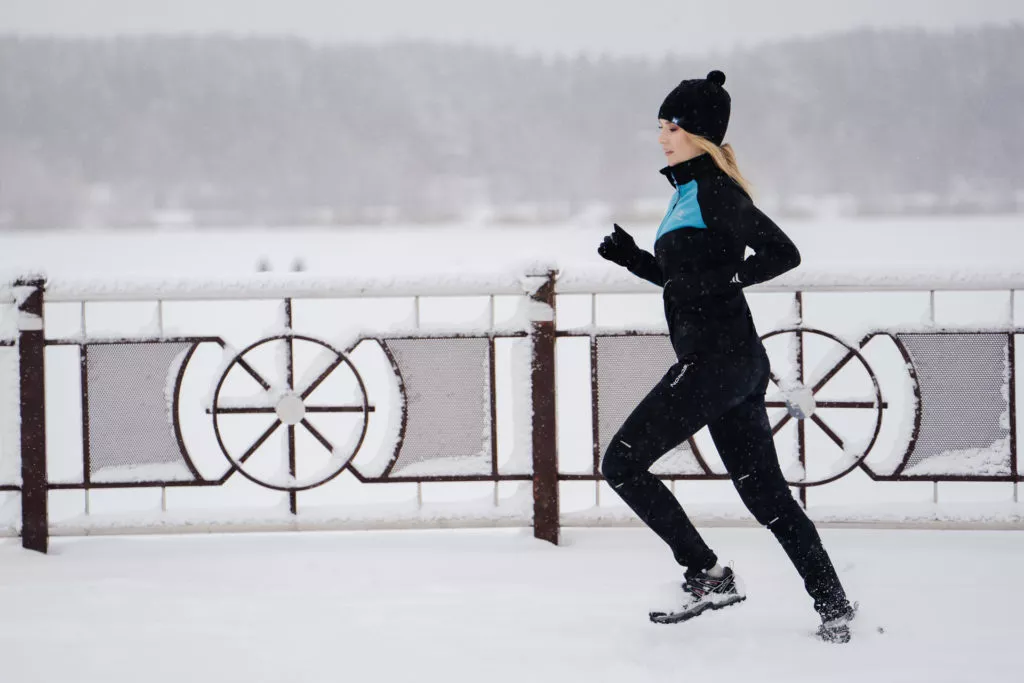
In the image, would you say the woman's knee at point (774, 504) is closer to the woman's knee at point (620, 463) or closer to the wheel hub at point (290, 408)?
the woman's knee at point (620, 463)

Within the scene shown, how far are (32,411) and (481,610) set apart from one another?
6.29 feet

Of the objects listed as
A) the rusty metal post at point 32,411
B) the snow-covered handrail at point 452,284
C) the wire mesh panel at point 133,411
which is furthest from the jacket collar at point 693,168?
the rusty metal post at point 32,411

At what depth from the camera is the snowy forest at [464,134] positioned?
49969mm

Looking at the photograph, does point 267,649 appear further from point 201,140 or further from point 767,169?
point 201,140

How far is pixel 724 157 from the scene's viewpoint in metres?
2.52

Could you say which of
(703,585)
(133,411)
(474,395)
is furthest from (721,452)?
(133,411)

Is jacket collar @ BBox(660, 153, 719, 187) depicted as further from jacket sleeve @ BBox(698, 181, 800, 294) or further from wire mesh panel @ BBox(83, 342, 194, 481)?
wire mesh panel @ BBox(83, 342, 194, 481)

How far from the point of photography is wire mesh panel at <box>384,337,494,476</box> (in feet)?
12.1

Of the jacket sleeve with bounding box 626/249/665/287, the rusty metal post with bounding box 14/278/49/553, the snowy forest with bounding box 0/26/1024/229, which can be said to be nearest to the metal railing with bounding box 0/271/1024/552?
the rusty metal post with bounding box 14/278/49/553

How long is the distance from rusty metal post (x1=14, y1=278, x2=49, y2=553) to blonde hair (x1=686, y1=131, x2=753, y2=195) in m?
2.53

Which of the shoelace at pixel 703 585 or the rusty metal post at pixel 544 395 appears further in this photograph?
the rusty metal post at pixel 544 395

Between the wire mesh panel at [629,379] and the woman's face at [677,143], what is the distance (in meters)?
1.20

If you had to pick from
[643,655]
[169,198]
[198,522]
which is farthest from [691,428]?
[169,198]

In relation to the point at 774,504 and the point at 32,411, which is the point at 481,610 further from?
the point at 32,411
